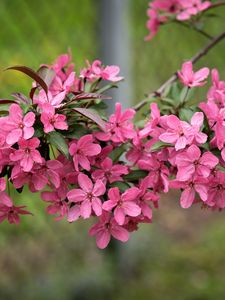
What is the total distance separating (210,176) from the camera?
3.18ft

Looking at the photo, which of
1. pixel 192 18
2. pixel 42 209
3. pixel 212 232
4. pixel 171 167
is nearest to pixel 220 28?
pixel 212 232

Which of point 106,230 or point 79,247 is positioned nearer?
point 106,230

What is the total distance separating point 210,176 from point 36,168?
11.2 inches

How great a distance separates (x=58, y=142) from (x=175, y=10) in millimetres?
762

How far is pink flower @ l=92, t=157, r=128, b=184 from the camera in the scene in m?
1.01

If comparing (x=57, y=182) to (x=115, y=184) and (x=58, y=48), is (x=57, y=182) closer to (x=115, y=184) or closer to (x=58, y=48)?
(x=115, y=184)

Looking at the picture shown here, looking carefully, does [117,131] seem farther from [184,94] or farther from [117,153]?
[184,94]

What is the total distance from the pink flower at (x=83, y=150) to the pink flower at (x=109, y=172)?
3 cm

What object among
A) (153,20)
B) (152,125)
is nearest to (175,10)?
(153,20)

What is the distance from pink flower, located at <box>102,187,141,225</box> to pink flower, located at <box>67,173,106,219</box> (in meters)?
0.02

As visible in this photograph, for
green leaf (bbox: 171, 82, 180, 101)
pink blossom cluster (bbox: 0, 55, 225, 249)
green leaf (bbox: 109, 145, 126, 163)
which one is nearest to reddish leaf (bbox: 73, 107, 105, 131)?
pink blossom cluster (bbox: 0, 55, 225, 249)

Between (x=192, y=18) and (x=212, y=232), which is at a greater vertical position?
(x=192, y=18)

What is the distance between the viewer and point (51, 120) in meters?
0.94

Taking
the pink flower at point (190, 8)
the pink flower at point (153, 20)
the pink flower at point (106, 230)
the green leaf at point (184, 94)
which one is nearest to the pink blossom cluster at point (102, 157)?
the pink flower at point (106, 230)
